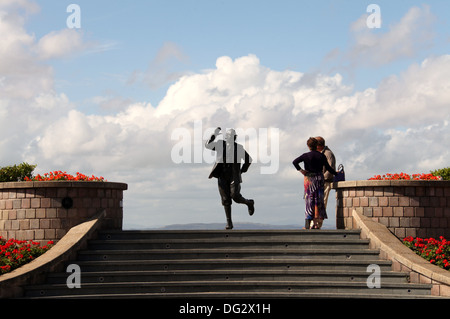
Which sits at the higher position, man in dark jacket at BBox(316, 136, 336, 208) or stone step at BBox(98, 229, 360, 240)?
man in dark jacket at BBox(316, 136, 336, 208)

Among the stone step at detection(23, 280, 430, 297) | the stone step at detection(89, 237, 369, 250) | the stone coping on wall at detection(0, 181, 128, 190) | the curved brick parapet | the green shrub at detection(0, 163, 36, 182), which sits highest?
the green shrub at detection(0, 163, 36, 182)

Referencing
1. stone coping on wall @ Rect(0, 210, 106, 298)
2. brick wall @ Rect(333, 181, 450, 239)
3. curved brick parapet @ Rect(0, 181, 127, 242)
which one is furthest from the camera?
brick wall @ Rect(333, 181, 450, 239)

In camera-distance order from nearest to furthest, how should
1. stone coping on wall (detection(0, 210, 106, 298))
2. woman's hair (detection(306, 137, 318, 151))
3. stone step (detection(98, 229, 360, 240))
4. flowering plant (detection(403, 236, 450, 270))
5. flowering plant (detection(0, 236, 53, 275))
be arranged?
stone coping on wall (detection(0, 210, 106, 298)) → flowering plant (detection(0, 236, 53, 275)) → flowering plant (detection(403, 236, 450, 270)) → stone step (detection(98, 229, 360, 240)) → woman's hair (detection(306, 137, 318, 151))

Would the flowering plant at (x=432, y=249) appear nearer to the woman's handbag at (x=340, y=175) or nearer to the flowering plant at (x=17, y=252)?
the woman's handbag at (x=340, y=175)

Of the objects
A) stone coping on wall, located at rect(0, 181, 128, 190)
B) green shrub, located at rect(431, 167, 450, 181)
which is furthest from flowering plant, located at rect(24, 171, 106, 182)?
green shrub, located at rect(431, 167, 450, 181)

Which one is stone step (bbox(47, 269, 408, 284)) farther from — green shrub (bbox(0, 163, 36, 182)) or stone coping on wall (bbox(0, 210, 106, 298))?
green shrub (bbox(0, 163, 36, 182))

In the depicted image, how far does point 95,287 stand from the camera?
487 inches

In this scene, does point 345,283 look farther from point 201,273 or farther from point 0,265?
point 0,265

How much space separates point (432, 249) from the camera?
1434 cm

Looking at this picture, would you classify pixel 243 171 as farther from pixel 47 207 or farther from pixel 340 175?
pixel 47 207

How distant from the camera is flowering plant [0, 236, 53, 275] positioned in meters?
13.3

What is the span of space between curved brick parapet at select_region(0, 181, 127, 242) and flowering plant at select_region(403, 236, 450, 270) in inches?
285

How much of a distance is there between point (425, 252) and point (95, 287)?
7136 mm
